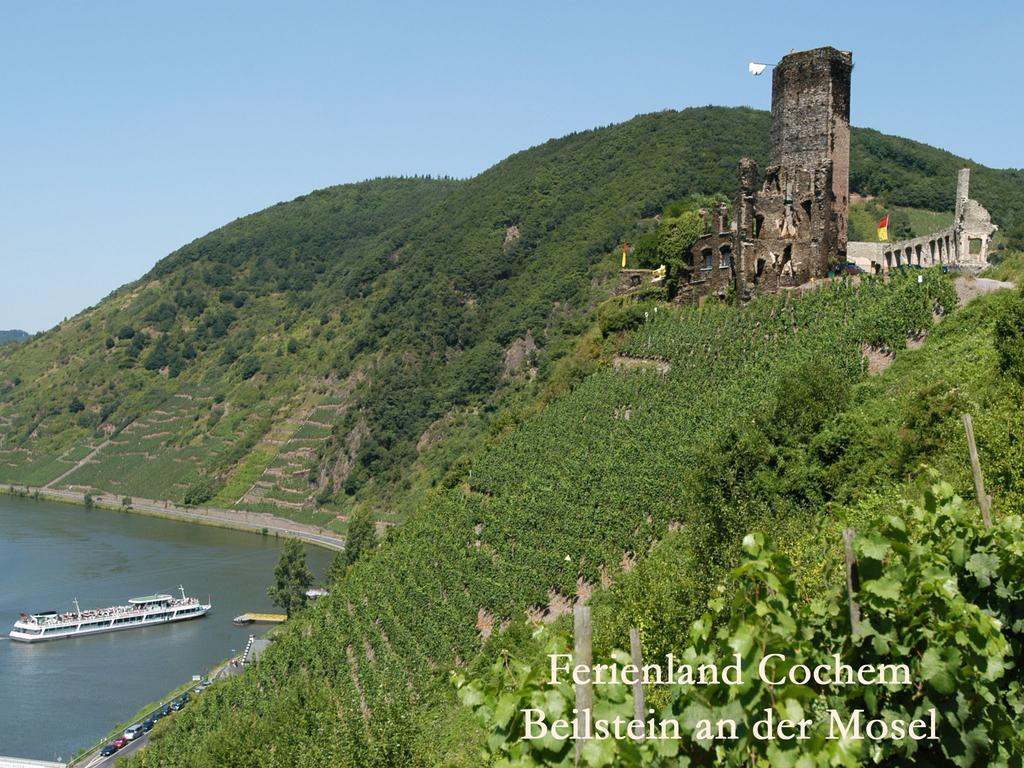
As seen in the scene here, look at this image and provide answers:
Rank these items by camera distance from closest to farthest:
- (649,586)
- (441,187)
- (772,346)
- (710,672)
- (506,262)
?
1. (710,672)
2. (649,586)
3. (772,346)
4. (506,262)
5. (441,187)

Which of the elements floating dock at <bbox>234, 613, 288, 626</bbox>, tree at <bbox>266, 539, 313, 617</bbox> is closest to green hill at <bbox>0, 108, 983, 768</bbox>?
tree at <bbox>266, 539, 313, 617</bbox>

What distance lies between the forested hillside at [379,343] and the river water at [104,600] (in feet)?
32.5

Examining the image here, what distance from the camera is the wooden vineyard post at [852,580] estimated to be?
632 cm


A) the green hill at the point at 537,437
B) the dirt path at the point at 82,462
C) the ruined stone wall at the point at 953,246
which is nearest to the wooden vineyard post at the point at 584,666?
the green hill at the point at 537,437

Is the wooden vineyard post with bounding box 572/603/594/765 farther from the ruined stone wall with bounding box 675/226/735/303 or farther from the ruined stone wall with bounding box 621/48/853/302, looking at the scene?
the ruined stone wall with bounding box 675/226/735/303

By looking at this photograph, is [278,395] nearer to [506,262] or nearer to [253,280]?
[506,262]

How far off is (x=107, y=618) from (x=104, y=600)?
207 inches

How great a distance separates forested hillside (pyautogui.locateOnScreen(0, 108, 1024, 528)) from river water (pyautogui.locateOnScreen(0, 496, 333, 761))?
390 inches

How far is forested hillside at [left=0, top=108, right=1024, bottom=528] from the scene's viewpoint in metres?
85.6

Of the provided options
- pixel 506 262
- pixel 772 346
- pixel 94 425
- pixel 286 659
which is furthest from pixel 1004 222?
pixel 94 425

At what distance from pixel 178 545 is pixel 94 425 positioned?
159ft

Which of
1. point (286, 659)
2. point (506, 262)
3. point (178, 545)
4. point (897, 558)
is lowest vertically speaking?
point (178, 545)

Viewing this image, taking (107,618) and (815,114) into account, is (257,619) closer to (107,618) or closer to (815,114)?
(107,618)

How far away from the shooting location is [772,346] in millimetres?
30891
